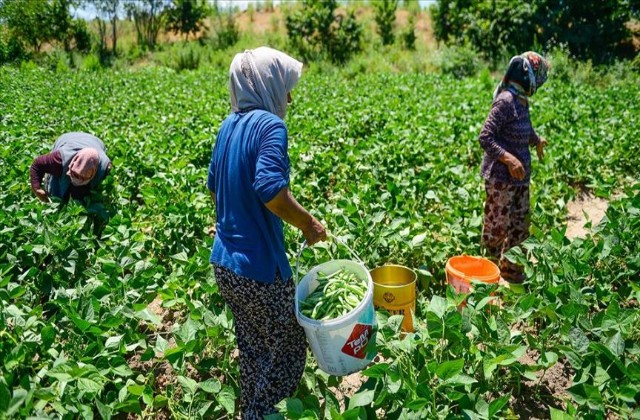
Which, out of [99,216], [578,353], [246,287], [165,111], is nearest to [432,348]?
[578,353]

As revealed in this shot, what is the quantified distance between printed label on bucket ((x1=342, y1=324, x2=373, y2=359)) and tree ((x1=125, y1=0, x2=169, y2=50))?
32.6m

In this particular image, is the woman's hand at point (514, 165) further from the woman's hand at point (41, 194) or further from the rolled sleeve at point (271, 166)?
the woman's hand at point (41, 194)

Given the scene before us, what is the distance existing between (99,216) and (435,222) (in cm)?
263

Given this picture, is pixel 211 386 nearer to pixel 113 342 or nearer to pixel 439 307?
pixel 113 342

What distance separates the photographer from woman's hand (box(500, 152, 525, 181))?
3.14 m

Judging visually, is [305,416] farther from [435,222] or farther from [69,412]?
[435,222]

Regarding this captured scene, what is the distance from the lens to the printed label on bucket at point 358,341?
1.96 meters

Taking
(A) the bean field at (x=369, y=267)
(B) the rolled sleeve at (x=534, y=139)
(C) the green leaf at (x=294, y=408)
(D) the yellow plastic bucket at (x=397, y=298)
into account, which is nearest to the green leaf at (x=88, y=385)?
(A) the bean field at (x=369, y=267)

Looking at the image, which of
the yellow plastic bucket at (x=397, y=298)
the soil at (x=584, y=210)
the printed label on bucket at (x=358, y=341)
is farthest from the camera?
the soil at (x=584, y=210)

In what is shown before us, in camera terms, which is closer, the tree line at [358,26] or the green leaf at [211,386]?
the green leaf at [211,386]

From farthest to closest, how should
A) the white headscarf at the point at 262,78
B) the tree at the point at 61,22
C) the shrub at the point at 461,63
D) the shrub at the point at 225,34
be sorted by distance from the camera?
the tree at the point at 61,22
the shrub at the point at 225,34
the shrub at the point at 461,63
the white headscarf at the point at 262,78

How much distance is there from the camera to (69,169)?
11.0 feet

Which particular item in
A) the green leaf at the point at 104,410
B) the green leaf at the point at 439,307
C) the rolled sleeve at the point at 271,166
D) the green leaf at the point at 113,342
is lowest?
the green leaf at the point at 104,410

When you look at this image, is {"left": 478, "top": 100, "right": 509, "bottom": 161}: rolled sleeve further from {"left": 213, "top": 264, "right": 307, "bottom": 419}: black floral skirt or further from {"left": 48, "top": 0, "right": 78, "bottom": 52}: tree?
{"left": 48, "top": 0, "right": 78, "bottom": 52}: tree
